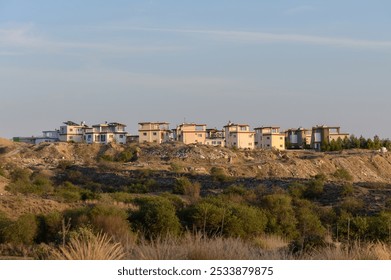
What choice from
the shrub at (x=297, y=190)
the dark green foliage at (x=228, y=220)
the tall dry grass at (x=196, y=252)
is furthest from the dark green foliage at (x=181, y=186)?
the tall dry grass at (x=196, y=252)

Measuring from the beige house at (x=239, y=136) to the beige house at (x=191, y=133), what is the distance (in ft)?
14.9

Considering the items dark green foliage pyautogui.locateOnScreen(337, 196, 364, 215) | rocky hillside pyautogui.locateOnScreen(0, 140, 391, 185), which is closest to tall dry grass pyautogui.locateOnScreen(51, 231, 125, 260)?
dark green foliage pyautogui.locateOnScreen(337, 196, 364, 215)

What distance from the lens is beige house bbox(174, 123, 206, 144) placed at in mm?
110131

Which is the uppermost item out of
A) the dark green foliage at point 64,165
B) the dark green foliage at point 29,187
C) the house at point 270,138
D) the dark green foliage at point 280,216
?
the house at point 270,138

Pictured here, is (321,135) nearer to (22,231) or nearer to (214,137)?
(214,137)

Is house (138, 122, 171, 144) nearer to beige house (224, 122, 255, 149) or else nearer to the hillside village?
the hillside village

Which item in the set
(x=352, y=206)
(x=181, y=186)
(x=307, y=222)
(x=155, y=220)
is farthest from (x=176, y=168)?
(x=155, y=220)

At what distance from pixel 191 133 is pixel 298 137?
2854 cm

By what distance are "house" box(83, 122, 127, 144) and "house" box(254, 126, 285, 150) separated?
25288 millimetres

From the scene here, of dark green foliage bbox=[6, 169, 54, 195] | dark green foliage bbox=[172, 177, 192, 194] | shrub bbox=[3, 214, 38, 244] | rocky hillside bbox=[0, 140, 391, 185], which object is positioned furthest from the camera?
rocky hillside bbox=[0, 140, 391, 185]

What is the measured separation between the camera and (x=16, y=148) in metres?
89.8

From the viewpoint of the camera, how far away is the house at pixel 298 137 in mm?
127363

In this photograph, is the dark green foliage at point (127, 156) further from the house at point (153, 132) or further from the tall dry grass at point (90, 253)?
the tall dry grass at point (90, 253)
